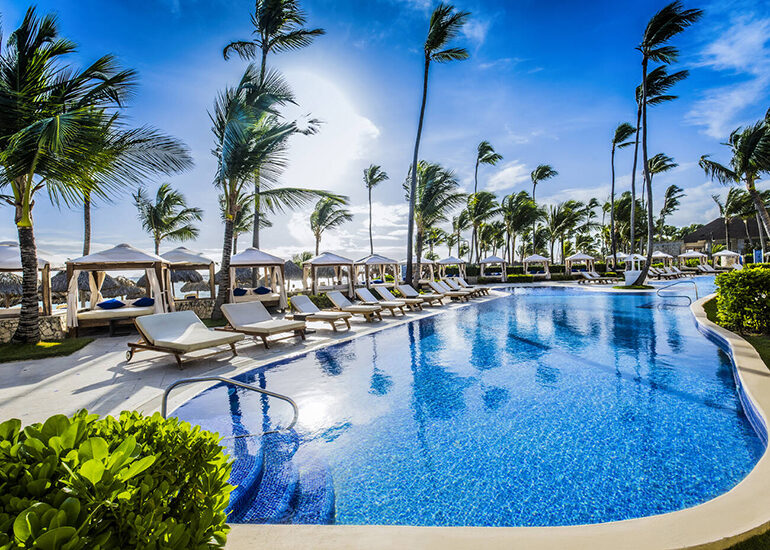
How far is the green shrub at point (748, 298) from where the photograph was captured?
625 cm

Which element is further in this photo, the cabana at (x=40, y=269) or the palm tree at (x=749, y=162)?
the palm tree at (x=749, y=162)

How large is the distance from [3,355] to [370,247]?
3012 centimetres

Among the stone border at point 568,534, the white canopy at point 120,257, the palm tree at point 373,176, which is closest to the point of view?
the stone border at point 568,534

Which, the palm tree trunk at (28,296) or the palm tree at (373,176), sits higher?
the palm tree at (373,176)

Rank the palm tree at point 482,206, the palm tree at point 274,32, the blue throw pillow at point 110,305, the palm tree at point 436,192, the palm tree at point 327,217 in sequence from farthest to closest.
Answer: the palm tree at point 482,206, the palm tree at point 327,217, the palm tree at point 436,192, the palm tree at point 274,32, the blue throw pillow at point 110,305

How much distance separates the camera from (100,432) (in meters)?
1.22

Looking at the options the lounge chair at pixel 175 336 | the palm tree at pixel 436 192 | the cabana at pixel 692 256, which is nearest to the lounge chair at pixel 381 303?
the lounge chair at pixel 175 336

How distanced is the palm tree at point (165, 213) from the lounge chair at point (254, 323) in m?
18.5

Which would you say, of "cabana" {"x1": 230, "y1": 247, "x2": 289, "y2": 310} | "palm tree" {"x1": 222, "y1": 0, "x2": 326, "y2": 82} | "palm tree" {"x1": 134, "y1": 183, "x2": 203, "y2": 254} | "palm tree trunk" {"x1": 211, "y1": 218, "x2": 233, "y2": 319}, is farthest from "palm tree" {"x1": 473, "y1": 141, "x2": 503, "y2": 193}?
"palm tree trunk" {"x1": 211, "y1": 218, "x2": 233, "y2": 319}

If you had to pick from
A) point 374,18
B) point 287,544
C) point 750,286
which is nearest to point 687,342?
point 750,286

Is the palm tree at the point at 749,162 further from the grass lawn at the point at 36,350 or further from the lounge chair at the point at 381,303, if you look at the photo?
the grass lawn at the point at 36,350

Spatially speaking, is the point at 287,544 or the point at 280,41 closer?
the point at 287,544

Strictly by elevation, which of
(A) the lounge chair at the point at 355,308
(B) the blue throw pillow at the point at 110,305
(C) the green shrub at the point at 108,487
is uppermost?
(C) the green shrub at the point at 108,487

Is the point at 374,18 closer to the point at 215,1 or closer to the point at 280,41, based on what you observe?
the point at 280,41
